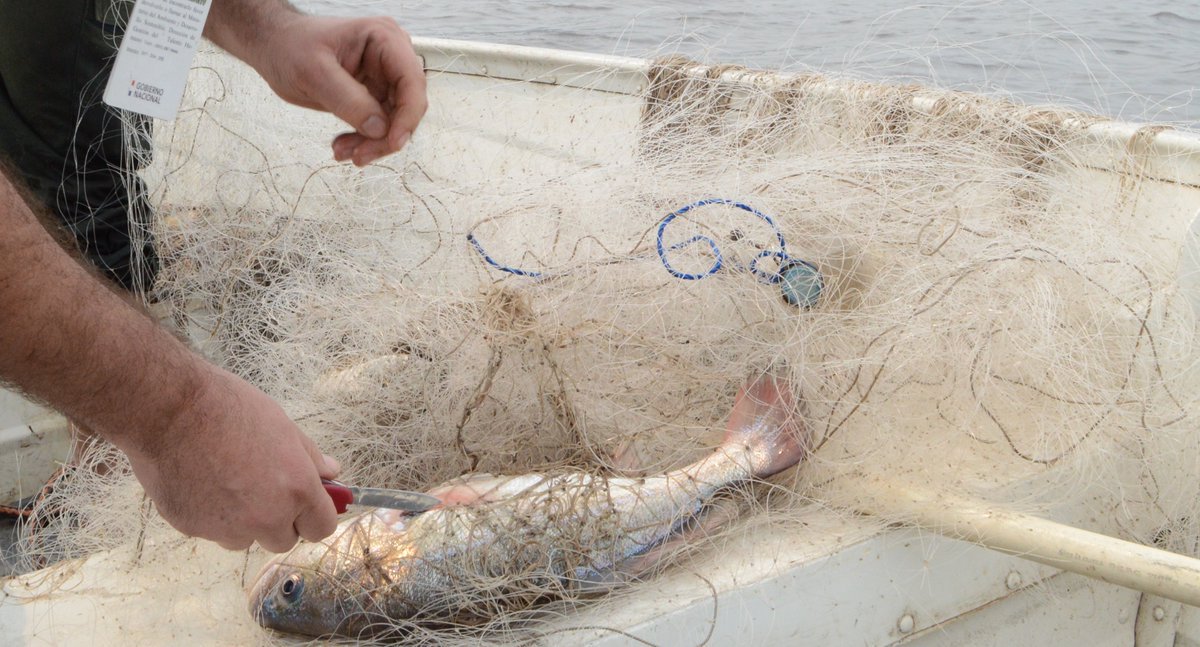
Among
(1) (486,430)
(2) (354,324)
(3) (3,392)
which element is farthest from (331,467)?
(3) (3,392)

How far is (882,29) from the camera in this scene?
623 centimetres

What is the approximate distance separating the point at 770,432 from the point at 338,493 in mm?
845

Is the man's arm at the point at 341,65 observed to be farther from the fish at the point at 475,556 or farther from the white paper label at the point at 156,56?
the fish at the point at 475,556

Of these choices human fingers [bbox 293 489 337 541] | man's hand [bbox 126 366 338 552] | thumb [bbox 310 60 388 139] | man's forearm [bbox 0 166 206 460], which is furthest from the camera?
thumb [bbox 310 60 388 139]

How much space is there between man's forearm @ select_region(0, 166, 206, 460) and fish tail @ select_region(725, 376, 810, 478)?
3.48ft

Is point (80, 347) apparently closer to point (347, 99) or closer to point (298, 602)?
point (298, 602)

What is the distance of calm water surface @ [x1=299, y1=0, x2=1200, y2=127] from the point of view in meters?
6.04

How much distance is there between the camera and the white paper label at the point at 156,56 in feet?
6.99

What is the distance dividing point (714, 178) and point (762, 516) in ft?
2.82

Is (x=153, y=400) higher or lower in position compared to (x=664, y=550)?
higher

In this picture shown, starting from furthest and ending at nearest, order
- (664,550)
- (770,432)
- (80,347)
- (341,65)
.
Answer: (341,65) → (770,432) → (664,550) → (80,347)

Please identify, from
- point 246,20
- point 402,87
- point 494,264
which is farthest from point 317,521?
point 246,20

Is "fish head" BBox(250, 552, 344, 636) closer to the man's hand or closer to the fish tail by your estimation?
the man's hand

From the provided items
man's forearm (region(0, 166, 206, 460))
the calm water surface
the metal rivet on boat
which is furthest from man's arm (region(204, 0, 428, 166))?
the calm water surface
